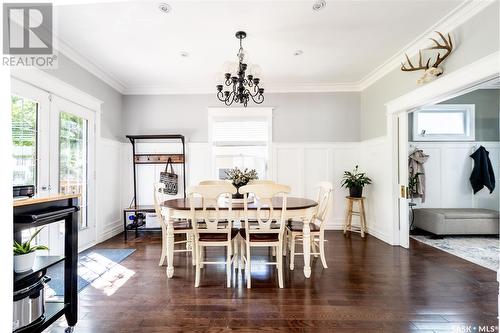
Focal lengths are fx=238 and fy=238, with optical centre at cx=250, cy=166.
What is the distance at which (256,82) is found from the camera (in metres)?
2.80

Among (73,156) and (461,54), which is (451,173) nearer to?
(461,54)

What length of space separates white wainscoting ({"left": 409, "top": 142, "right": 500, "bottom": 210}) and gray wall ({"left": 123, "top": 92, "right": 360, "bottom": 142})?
59.3 inches

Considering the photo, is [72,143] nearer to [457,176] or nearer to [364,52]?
[364,52]

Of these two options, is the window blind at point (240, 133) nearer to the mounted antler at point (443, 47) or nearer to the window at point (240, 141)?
the window at point (240, 141)

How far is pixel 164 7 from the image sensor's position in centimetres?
246

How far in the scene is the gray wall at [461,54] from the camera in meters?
2.28

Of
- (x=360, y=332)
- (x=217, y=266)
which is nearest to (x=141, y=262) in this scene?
(x=217, y=266)

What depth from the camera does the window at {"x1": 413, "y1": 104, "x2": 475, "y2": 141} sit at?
473 centimetres

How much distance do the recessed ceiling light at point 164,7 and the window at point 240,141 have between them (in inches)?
91.5

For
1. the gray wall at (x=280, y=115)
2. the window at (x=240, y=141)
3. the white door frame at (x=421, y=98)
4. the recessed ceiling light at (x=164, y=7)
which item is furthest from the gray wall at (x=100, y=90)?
the white door frame at (x=421, y=98)

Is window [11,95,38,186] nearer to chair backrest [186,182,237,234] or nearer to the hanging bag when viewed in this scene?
chair backrest [186,182,237,234]

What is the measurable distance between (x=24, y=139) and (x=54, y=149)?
41cm

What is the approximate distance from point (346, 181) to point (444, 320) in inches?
104

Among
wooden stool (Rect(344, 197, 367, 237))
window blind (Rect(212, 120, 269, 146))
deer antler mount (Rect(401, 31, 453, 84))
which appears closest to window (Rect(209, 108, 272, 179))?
window blind (Rect(212, 120, 269, 146))
